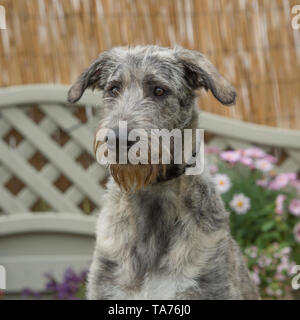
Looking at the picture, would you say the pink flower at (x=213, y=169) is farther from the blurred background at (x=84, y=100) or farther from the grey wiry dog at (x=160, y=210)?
the grey wiry dog at (x=160, y=210)

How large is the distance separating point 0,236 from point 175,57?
2897 millimetres

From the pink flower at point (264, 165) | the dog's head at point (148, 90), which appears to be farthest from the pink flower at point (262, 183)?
the dog's head at point (148, 90)

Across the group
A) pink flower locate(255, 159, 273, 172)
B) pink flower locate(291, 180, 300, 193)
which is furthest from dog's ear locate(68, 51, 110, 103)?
pink flower locate(291, 180, 300, 193)

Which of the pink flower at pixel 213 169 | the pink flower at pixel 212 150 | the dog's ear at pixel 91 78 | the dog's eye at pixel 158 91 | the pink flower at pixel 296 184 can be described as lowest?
the pink flower at pixel 296 184

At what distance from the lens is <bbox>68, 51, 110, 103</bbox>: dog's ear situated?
125 inches

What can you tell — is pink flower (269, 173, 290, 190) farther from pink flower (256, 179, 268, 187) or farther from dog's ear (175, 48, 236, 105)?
dog's ear (175, 48, 236, 105)

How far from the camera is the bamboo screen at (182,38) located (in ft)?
17.5

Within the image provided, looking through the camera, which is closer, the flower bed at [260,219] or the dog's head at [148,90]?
the dog's head at [148,90]

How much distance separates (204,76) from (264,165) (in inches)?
85.8

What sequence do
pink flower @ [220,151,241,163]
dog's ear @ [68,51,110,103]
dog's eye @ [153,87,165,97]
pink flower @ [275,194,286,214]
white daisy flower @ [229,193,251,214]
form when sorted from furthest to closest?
1. pink flower @ [220,151,241,163]
2. white daisy flower @ [229,193,251,214]
3. pink flower @ [275,194,286,214]
4. dog's ear @ [68,51,110,103]
5. dog's eye @ [153,87,165,97]

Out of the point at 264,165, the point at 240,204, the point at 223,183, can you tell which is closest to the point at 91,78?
the point at 223,183

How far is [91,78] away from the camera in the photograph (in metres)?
3.34
